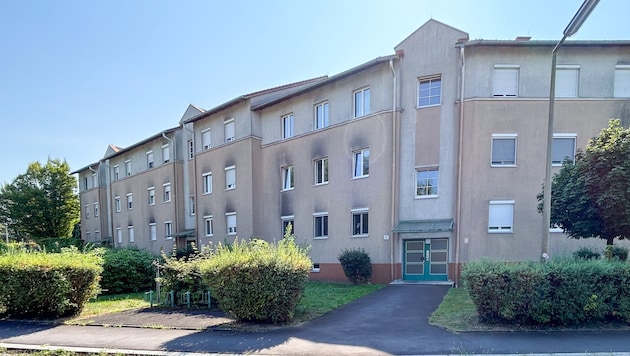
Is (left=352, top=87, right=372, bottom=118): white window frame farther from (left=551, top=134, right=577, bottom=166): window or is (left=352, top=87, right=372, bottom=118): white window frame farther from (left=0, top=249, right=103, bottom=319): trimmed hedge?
(left=0, top=249, right=103, bottom=319): trimmed hedge

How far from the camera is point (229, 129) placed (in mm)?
22484

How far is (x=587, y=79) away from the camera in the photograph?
14016 millimetres

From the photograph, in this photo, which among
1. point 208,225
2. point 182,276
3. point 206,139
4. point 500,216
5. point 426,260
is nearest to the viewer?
point 182,276

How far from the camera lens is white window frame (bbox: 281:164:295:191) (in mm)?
19672

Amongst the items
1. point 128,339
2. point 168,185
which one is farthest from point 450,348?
point 168,185

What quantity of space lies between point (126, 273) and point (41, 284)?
6.61 m

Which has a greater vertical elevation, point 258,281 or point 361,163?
point 361,163

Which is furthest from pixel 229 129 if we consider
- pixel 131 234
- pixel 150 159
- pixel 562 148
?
pixel 562 148

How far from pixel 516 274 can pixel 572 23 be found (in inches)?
219

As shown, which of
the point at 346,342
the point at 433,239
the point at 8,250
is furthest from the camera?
the point at 433,239

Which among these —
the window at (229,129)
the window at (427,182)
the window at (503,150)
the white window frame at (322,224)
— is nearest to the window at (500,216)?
the window at (503,150)

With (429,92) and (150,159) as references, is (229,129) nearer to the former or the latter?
(150,159)

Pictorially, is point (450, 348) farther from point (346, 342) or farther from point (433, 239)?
point (433, 239)

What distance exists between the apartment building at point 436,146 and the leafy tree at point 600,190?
4127mm
